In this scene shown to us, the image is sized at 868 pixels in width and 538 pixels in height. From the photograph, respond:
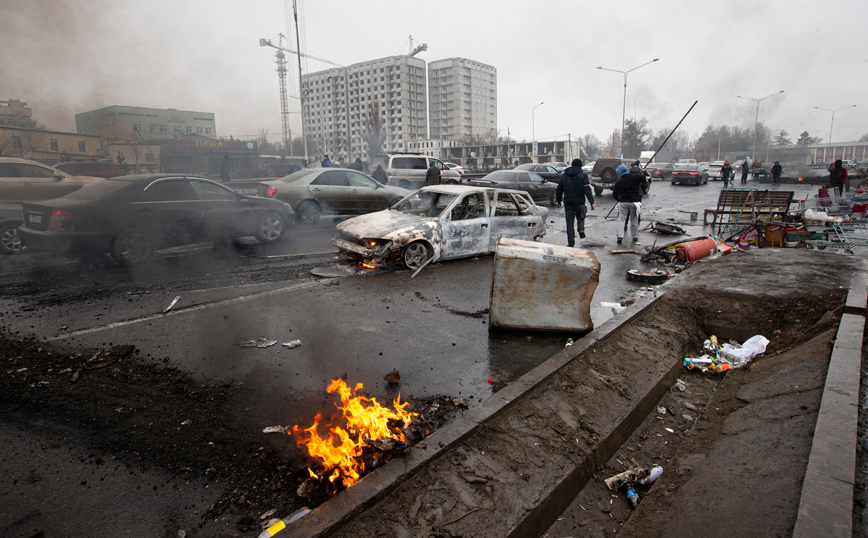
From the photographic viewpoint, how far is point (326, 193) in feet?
39.5

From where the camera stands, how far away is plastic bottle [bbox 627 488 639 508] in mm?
2998

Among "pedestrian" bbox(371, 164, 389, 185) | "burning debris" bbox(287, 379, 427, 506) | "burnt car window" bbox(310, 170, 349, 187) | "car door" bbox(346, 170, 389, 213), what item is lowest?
"burning debris" bbox(287, 379, 427, 506)

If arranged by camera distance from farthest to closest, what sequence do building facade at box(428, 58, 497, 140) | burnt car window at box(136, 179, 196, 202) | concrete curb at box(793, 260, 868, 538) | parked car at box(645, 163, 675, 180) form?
1. building facade at box(428, 58, 497, 140)
2. parked car at box(645, 163, 675, 180)
3. burnt car window at box(136, 179, 196, 202)
4. concrete curb at box(793, 260, 868, 538)

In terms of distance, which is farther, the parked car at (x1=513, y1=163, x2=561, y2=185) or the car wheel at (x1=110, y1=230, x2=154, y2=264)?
the parked car at (x1=513, y1=163, x2=561, y2=185)

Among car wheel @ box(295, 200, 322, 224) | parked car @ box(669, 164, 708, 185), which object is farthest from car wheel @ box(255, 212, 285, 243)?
parked car @ box(669, 164, 708, 185)

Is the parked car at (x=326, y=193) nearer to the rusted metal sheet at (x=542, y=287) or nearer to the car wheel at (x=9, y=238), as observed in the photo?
the car wheel at (x=9, y=238)

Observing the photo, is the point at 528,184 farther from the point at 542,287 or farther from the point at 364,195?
the point at 542,287

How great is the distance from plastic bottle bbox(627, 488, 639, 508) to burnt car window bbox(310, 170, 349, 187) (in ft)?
34.7

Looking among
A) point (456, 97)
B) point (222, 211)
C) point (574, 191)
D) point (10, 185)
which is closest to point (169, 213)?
point (222, 211)

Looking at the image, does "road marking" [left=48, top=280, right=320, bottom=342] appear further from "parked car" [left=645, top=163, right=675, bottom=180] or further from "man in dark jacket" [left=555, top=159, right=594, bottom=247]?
"parked car" [left=645, top=163, right=675, bottom=180]

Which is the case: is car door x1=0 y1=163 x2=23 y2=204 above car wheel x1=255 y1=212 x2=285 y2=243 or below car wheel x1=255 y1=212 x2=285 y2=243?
above

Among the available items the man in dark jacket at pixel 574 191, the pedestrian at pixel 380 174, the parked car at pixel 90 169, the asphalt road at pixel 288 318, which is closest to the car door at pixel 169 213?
the asphalt road at pixel 288 318

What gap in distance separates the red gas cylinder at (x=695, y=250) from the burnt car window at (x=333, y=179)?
321 inches

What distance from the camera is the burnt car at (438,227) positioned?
7.67 m
